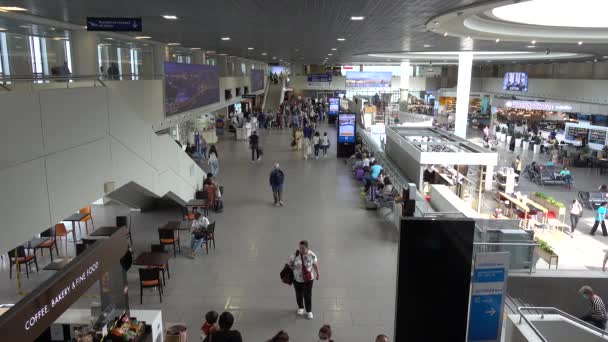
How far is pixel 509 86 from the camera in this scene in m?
32.7

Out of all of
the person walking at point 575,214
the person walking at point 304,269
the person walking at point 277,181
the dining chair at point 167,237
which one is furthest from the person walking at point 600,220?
the dining chair at point 167,237

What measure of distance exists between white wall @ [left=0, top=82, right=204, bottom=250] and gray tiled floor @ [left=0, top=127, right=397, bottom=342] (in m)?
2.04

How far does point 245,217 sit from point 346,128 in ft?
32.2

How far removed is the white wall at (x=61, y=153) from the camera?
549cm

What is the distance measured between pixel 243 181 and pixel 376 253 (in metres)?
7.70

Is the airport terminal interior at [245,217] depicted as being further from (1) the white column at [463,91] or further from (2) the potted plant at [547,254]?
(1) the white column at [463,91]

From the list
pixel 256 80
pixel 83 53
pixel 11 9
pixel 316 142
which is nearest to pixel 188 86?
pixel 83 53

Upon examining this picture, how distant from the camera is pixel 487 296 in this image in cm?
555

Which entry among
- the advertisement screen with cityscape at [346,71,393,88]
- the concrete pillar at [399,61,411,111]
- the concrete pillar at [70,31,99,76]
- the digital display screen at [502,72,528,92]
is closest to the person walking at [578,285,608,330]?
the concrete pillar at [70,31,99,76]

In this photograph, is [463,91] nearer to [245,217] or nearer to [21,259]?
[245,217]

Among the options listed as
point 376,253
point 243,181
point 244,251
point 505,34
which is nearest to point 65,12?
→ point 244,251

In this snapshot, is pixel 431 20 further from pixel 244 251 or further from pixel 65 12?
pixel 65 12

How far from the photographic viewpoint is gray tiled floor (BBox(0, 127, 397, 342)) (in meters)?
7.06

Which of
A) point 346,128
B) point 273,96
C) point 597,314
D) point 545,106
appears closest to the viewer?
point 597,314
